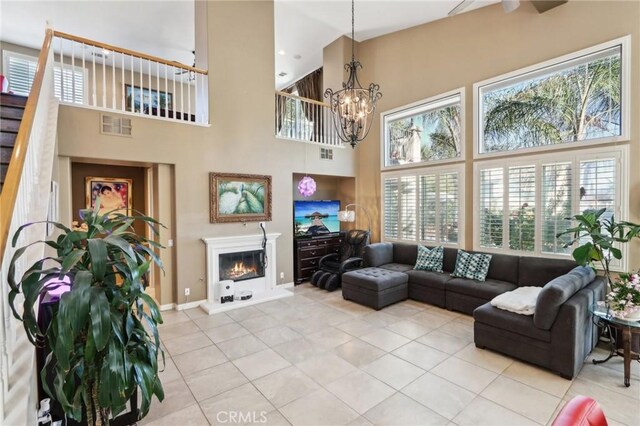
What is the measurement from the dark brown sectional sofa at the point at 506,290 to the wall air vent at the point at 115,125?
165 inches

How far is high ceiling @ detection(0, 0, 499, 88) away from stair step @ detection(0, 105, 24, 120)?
2818 mm

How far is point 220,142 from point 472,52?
15.3 ft

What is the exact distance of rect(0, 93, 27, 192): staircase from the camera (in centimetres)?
315

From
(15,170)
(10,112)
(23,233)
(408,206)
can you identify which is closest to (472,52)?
(408,206)

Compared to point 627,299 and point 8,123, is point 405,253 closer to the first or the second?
point 627,299

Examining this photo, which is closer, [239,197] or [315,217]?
[239,197]

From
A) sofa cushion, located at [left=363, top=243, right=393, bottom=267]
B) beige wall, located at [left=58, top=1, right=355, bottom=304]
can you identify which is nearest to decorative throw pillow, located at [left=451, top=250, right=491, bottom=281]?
sofa cushion, located at [left=363, top=243, right=393, bottom=267]

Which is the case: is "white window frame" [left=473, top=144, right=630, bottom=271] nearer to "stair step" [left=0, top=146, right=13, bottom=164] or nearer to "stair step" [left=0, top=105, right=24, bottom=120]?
"stair step" [left=0, top=146, right=13, bottom=164]

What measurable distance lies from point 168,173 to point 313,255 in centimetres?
338

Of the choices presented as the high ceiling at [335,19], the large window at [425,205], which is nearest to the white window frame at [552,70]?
the large window at [425,205]

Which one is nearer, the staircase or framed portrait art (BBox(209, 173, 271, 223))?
the staircase

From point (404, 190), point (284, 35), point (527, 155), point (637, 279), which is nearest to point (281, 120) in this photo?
point (284, 35)

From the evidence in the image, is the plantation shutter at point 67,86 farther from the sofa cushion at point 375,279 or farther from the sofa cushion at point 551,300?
the sofa cushion at point 551,300

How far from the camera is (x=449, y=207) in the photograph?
5.58 meters
